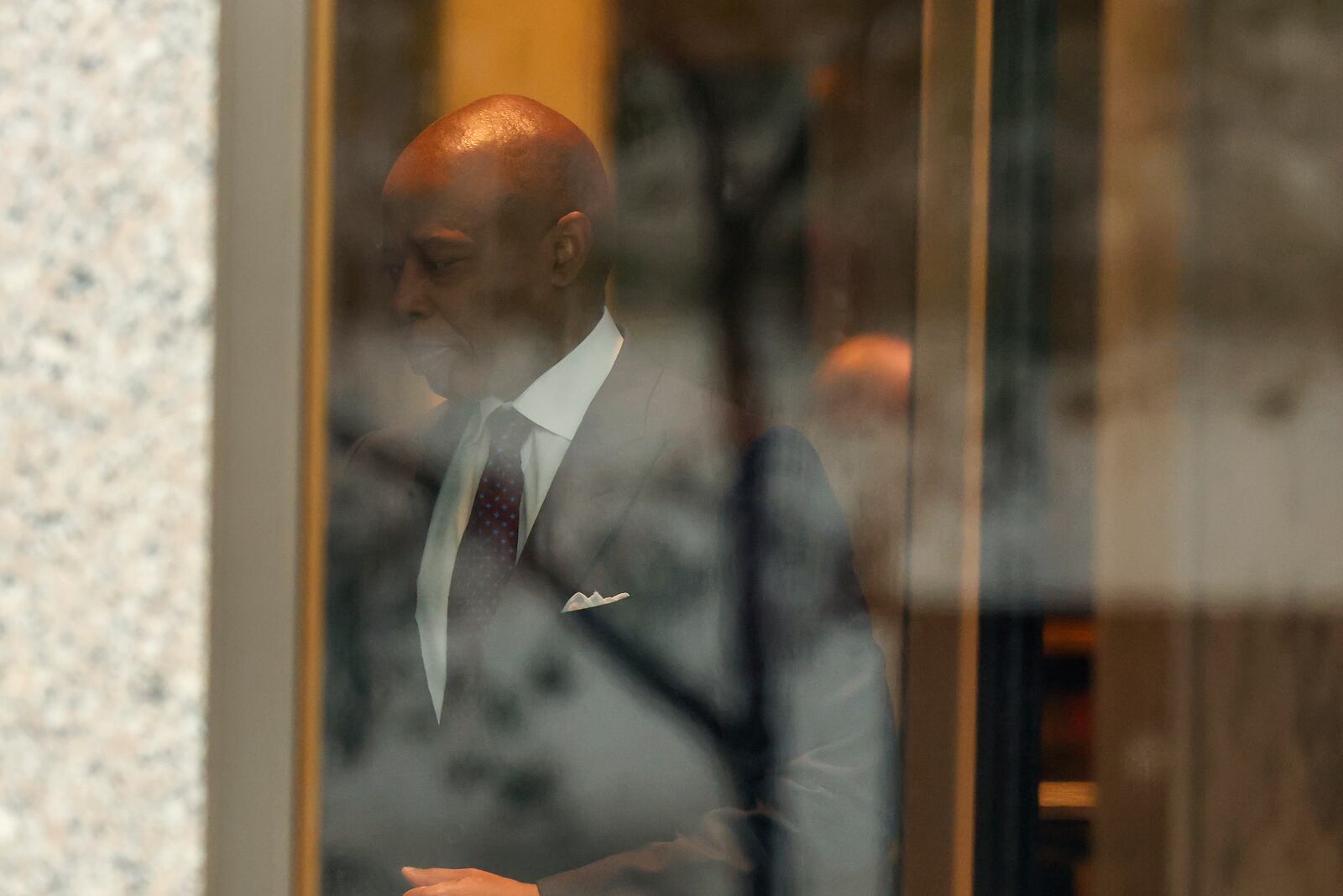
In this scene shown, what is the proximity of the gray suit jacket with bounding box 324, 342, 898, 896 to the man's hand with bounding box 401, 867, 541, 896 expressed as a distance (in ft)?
0.04

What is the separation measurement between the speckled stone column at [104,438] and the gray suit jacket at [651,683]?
11.5 inches

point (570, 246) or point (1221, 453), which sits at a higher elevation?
point (570, 246)

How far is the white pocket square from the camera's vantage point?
160 cm

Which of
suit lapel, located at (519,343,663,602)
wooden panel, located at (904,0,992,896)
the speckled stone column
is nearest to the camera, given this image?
the speckled stone column

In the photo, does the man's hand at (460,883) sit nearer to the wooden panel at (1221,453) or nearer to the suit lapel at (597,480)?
the suit lapel at (597,480)

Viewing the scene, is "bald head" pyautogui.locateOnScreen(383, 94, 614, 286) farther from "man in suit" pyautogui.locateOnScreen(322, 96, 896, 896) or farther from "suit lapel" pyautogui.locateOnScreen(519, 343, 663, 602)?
"suit lapel" pyautogui.locateOnScreen(519, 343, 663, 602)

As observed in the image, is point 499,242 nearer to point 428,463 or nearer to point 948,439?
point 428,463

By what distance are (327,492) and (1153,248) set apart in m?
1.37

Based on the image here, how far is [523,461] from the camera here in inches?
64.6

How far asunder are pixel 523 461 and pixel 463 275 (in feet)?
0.93

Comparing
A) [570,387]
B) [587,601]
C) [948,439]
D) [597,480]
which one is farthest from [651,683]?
[948,439]

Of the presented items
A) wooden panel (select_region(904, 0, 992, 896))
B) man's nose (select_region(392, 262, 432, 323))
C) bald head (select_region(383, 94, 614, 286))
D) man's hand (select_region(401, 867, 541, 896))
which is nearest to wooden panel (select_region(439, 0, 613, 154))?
bald head (select_region(383, 94, 614, 286))

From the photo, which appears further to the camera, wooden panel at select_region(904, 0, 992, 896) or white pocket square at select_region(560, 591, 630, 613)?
wooden panel at select_region(904, 0, 992, 896)

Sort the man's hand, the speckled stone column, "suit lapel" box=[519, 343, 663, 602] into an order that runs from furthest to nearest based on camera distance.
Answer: "suit lapel" box=[519, 343, 663, 602] < the man's hand < the speckled stone column
